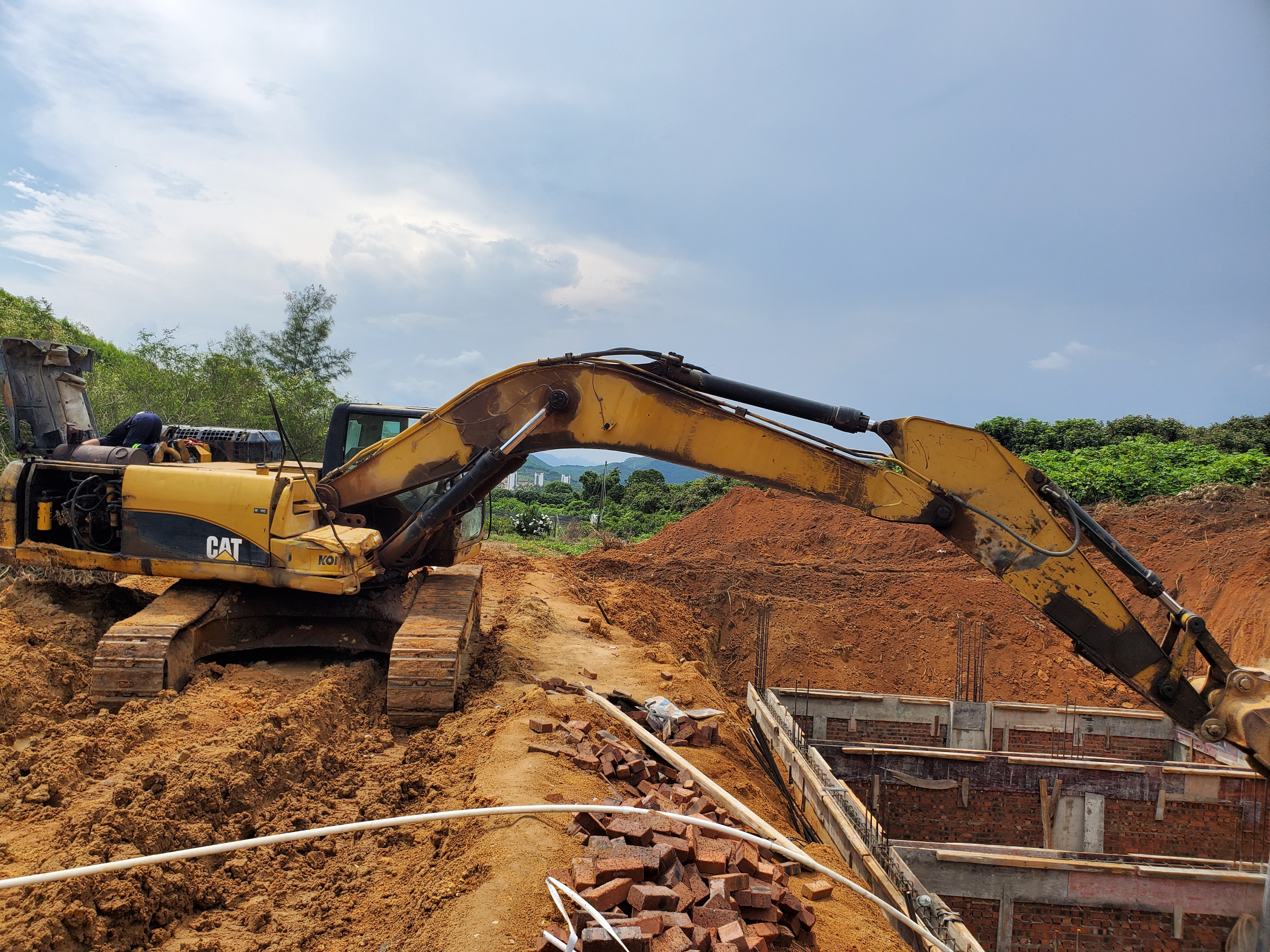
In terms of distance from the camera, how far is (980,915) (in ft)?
22.5

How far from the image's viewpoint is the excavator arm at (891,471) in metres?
4.63

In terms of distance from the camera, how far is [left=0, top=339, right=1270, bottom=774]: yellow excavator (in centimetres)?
471

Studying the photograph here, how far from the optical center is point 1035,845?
9.25 meters

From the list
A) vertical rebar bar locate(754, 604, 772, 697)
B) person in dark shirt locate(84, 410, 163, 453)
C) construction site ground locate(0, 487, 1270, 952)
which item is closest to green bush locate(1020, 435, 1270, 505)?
construction site ground locate(0, 487, 1270, 952)

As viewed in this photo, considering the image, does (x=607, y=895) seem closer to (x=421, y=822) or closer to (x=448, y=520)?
(x=421, y=822)

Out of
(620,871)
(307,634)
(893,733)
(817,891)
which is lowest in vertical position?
(893,733)

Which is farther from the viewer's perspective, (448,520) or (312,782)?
(448,520)

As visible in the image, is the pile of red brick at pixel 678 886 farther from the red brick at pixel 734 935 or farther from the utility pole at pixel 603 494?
the utility pole at pixel 603 494

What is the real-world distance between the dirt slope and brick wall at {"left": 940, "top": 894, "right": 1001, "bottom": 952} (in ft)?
6.19

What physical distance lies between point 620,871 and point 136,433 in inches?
283

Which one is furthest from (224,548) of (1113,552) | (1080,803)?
(1080,803)

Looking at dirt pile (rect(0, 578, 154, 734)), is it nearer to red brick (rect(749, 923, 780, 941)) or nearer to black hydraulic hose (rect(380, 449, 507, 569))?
black hydraulic hose (rect(380, 449, 507, 569))

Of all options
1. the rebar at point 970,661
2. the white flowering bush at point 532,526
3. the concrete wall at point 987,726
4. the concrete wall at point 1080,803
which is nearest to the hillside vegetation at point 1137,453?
the rebar at point 970,661

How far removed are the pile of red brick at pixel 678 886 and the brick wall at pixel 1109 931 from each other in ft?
13.1
